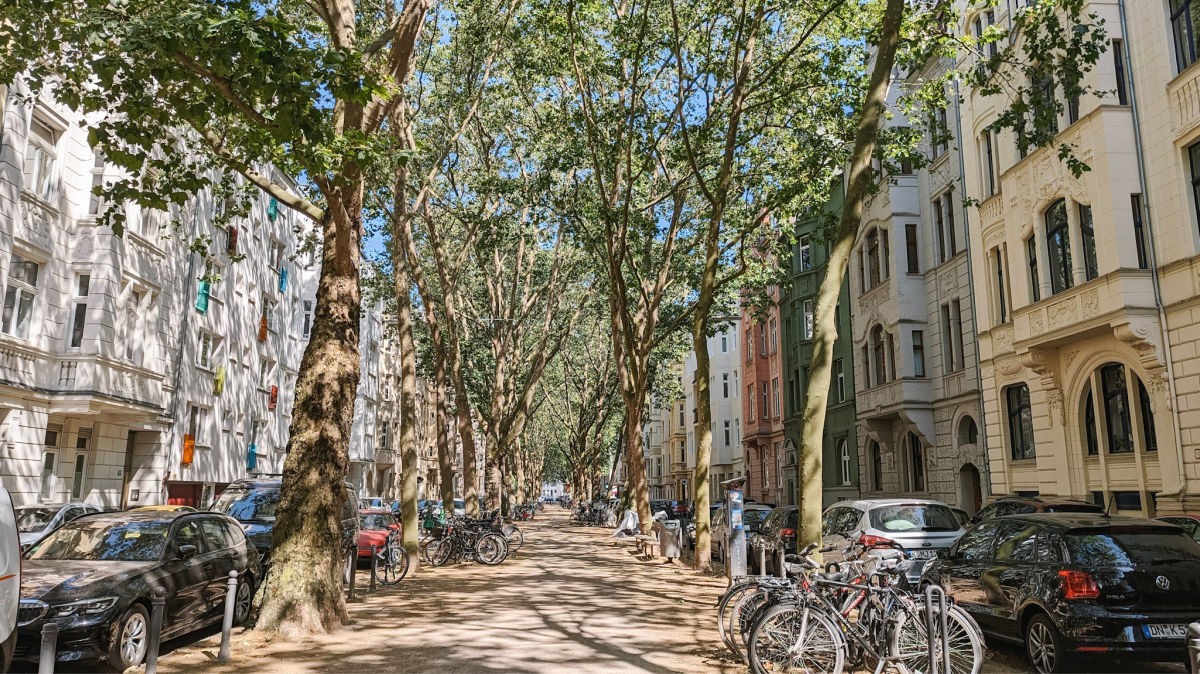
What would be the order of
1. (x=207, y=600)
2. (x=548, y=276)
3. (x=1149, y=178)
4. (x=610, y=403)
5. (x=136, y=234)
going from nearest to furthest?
(x=207, y=600) < (x=1149, y=178) < (x=136, y=234) < (x=548, y=276) < (x=610, y=403)

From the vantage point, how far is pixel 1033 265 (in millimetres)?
20953

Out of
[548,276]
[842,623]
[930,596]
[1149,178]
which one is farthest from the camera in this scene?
[548,276]

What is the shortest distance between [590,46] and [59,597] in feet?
49.3

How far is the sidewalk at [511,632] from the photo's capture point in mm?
8570

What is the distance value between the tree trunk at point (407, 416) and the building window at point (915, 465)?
57.8ft

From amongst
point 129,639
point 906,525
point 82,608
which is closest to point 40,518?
point 129,639

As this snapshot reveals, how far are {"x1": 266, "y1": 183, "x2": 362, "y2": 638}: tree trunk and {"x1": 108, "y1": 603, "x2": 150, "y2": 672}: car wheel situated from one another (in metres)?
1.32

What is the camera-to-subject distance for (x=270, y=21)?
8047mm

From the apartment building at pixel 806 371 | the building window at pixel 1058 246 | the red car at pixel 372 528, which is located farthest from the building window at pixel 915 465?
the red car at pixel 372 528

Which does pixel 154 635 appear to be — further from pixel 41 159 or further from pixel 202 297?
pixel 202 297

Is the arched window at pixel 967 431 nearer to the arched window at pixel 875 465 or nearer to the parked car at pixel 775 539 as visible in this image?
the arched window at pixel 875 465

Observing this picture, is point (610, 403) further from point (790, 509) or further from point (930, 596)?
point (930, 596)

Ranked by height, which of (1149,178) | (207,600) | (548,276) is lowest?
(207,600)

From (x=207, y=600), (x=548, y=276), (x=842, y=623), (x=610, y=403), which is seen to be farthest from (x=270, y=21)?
(x=610, y=403)
